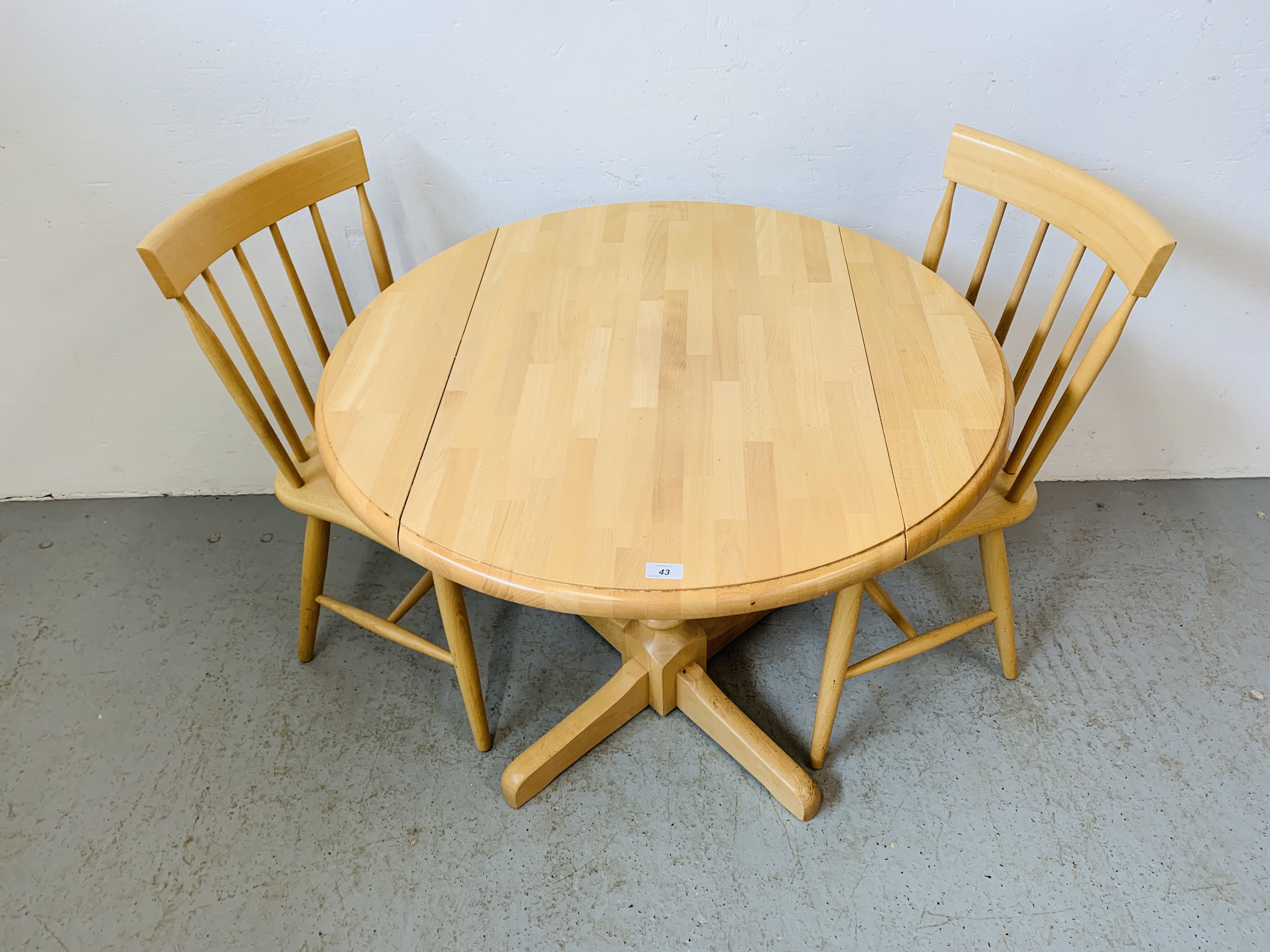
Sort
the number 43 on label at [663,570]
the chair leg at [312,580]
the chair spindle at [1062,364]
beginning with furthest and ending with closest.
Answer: the chair leg at [312,580] → the chair spindle at [1062,364] → the number 43 on label at [663,570]

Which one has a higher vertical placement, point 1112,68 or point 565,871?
point 1112,68

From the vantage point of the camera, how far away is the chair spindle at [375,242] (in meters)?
1.63

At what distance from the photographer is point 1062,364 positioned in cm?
136

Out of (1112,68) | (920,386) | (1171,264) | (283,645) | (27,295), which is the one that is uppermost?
(1112,68)

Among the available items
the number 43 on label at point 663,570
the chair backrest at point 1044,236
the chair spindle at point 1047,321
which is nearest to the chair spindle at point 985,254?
the chair backrest at point 1044,236

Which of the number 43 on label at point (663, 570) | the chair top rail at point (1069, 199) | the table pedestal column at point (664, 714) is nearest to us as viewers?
the number 43 on label at point (663, 570)

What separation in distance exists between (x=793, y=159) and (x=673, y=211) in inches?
12.2

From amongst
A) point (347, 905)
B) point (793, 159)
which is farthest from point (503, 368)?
point (347, 905)

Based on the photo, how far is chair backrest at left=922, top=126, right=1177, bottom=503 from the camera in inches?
48.4

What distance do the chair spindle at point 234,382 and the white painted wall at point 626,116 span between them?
0.58 m

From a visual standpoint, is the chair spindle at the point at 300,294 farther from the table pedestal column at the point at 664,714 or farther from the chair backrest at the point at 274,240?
the table pedestal column at the point at 664,714

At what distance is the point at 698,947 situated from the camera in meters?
1.40

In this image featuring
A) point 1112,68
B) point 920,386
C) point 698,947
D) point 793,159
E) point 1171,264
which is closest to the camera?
point 920,386

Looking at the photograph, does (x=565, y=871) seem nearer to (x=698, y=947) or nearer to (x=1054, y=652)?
(x=698, y=947)
